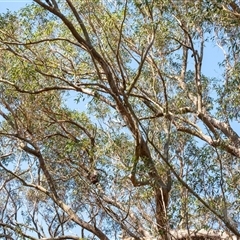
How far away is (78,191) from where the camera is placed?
8.10 meters

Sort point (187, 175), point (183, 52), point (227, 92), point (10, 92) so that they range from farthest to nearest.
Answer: point (183, 52) < point (10, 92) < point (227, 92) < point (187, 175)

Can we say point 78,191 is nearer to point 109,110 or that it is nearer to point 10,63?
point 109,110

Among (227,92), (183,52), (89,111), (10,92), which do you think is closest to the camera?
(227,92)

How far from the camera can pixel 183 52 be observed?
849cm

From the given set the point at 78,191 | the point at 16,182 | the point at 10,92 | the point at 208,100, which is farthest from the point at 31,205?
the point at 208,100

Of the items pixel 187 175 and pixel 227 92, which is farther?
pixel 227 92

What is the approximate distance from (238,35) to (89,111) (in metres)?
3.72

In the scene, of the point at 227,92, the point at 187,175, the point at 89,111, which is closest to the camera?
the point at 187,175

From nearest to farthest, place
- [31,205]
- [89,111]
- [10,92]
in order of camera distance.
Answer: [10,92] → [89,111] → [31,205]

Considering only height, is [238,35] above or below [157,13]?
below

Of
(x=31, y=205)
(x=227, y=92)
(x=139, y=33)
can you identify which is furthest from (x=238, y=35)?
(x=31, y=205)

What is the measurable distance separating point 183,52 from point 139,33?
1436mm

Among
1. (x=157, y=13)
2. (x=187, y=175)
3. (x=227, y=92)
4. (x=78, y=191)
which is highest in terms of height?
(x=157, y=13)

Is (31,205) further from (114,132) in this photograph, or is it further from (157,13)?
(157,13)
